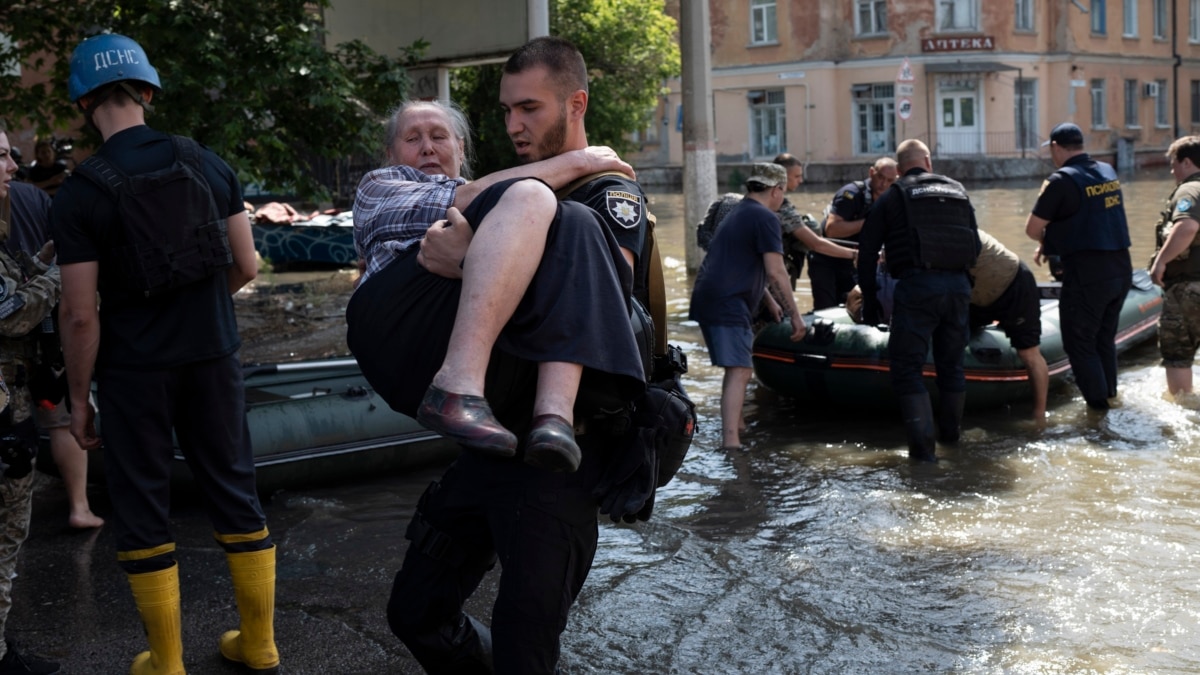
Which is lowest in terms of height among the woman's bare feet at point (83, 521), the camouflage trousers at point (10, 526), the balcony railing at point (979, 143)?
the woman's bare feet at point (83, 521)

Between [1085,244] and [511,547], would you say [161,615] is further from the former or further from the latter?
[1085,244]

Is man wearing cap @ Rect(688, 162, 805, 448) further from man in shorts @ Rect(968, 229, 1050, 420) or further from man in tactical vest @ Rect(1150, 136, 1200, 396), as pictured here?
man in tactical vest @ Rect(1150, 136, 1200, 396)

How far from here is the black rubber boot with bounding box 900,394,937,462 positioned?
7168 mm

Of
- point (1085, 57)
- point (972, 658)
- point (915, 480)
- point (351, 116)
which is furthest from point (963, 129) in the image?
point (972, 658)

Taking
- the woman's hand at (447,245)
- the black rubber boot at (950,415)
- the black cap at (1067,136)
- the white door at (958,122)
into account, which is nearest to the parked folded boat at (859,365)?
the black rubber boot at (950,415)

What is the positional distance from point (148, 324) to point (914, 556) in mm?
3326

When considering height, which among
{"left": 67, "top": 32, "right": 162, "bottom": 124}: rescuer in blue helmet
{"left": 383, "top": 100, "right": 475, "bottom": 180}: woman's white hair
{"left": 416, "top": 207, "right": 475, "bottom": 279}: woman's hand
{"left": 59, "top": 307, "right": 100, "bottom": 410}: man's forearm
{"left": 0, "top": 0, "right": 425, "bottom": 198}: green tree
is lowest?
{"left": 59, "top": 307, "right": 100, "bottom": 410}: man's forearm

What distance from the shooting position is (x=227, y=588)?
4957mm

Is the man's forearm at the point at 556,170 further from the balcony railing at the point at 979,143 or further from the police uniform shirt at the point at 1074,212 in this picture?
the balcony railing at the point at 979,143

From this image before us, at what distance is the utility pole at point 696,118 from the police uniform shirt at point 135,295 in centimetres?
1258

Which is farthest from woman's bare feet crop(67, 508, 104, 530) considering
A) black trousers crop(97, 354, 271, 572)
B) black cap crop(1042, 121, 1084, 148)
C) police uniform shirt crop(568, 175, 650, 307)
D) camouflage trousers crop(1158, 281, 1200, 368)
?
camouflage trousers crop(1158, 281, 1200, 368)

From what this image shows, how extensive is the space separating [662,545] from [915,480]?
1.86 meters

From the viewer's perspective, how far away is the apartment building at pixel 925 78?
40.8 metres

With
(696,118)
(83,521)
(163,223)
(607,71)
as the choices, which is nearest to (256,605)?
(163,223)
